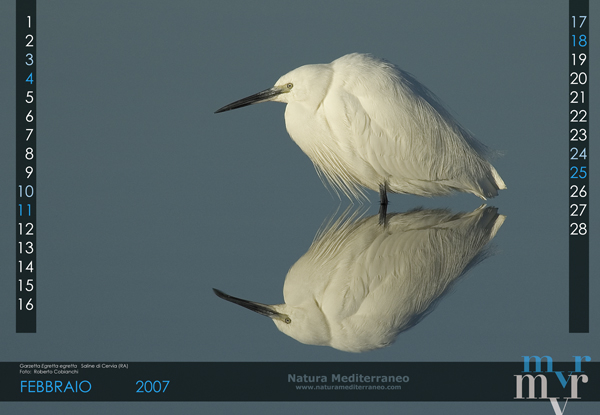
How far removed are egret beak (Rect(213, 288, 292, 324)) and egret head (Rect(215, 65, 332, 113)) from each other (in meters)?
2.00

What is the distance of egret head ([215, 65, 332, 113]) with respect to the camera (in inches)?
207

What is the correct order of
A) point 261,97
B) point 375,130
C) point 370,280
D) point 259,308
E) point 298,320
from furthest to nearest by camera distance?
point 261,97, point 375,130, point 370,280, point 259,308, point 298,320

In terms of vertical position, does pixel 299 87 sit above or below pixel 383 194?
above

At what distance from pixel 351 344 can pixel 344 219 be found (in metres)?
2.01

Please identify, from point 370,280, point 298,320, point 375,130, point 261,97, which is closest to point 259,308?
point 298,320

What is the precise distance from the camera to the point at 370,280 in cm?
371

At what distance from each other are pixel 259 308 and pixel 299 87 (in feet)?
7.13

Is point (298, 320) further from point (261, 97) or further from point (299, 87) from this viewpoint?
point (261, 97)

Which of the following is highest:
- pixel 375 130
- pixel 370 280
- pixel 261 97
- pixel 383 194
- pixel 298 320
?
pixel 261 97

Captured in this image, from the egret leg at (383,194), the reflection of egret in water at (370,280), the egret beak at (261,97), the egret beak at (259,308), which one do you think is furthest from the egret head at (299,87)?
the egret beak at (259,308)

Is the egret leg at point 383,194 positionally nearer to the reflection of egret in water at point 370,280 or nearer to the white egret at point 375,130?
the white egret at point 375,130

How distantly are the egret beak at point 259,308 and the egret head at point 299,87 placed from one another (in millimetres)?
2005

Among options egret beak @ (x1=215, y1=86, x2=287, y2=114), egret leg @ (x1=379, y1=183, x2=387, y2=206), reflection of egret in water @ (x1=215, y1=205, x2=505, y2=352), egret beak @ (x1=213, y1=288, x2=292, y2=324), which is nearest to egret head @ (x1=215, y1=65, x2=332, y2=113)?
egret beak @ (x1=215, y1=86, x2=287, y2=114)

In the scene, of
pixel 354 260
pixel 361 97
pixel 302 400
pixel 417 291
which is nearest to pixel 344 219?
pixel 361 97
